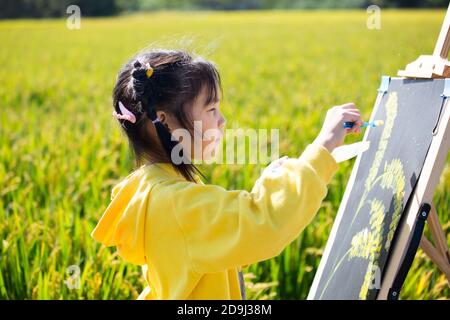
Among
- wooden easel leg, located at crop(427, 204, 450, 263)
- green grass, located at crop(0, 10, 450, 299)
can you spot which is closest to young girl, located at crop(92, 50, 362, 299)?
green grass, located at crop(0, 10, 450, 299)

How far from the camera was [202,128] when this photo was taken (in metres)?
1.68

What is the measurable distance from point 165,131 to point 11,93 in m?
7.65

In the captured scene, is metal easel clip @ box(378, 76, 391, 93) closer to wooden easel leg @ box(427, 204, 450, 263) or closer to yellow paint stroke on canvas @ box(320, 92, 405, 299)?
yellow paint stroke on canvas @ box(320, 92, 405, 299)

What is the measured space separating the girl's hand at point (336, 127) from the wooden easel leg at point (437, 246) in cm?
38

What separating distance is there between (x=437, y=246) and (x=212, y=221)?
2.46 feet

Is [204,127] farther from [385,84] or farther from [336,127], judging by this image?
[385,84]

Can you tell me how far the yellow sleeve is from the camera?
1.46 m

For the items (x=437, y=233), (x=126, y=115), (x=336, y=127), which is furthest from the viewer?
(x=437, y=233)

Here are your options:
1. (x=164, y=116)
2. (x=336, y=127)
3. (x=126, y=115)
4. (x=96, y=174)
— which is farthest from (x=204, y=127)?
(x=96, y=174)

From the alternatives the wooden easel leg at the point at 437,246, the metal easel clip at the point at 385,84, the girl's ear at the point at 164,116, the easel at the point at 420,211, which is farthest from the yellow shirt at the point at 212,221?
the metal easel clip at the point at 385,84

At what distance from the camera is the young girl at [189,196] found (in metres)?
1.47

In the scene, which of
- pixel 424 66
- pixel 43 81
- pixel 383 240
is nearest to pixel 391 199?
pixel 383 240

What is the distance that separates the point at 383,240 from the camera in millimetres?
1789

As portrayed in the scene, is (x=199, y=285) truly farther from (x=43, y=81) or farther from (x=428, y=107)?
(x=43, y=81)
